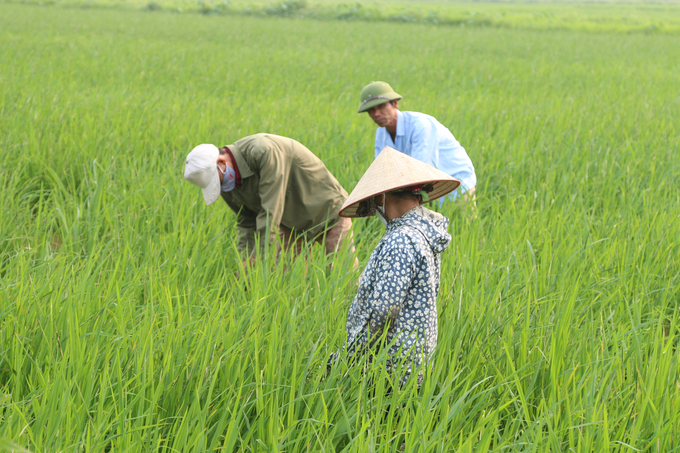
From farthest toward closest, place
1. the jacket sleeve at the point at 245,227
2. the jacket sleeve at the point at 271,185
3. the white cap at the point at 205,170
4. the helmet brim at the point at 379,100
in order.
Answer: the helmet brim at the point at 379,100 → the jacket sleeve at the point at 245,227 → the jacket sleeve at the point at 271,185 → the white cap at the point at 205,170

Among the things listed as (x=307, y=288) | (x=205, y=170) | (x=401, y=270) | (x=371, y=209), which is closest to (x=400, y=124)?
(x=205, y=170)

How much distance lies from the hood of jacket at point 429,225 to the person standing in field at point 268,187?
2.71 feet

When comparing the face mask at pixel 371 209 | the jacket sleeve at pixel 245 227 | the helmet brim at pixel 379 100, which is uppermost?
the helmet brim at pixel 379 100

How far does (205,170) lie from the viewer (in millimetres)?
2432

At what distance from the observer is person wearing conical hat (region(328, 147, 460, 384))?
4.79 ft

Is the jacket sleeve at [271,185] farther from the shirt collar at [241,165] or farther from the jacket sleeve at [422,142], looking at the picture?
the jacket sleeve at [422,142]

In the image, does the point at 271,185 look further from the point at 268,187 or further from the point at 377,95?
the point at 377,95

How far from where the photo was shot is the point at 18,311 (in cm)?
176

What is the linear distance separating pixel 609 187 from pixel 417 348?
276 cm

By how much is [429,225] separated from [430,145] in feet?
6.58

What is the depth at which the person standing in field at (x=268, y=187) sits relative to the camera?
2484 millimetres

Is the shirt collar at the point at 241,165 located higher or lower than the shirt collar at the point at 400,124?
lower

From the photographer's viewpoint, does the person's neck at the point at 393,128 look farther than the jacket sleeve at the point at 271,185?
Yes

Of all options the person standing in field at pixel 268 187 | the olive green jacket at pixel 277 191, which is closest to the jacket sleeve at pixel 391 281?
the person standing in field at pixel 268 187
